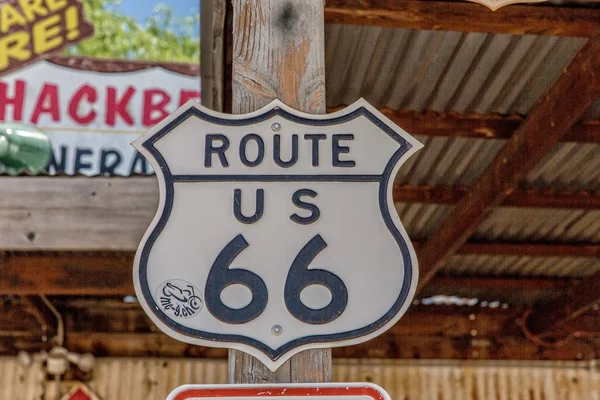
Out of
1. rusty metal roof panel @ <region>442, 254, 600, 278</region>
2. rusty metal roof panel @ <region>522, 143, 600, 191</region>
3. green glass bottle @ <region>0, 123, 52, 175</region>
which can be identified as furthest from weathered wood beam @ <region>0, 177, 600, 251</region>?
rusty metal roof panel @ <region>442, 254, 600, 278</region>

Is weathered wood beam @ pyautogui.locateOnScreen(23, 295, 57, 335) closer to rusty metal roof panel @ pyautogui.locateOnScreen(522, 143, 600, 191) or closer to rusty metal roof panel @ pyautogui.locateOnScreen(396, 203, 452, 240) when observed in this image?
rusty metal roof panel @ pyautogui.locateOnScreen(396, 203, 452, 240)

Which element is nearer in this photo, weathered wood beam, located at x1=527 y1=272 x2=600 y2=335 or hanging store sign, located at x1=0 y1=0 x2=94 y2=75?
weathered wood beam, located at x1=527 y1=272 x2=600 y2=335

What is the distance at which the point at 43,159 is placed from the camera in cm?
548

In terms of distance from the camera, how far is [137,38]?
1870 centimetres

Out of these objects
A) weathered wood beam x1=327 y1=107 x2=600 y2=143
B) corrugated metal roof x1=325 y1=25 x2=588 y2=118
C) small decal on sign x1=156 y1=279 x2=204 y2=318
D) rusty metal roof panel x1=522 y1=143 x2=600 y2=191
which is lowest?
small decal on sign x1=156 y1=279 x2=204 y2=318

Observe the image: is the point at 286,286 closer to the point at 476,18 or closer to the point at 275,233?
the point at 275,233

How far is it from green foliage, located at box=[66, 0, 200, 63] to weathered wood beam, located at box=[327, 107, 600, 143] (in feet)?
45.4

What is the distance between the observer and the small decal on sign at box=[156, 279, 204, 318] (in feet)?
7.15

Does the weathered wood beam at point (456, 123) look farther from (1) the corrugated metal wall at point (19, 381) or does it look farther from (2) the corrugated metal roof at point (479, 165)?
(1) the corrugated metal wall at point (19, 381)

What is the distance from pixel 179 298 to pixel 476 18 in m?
2.24

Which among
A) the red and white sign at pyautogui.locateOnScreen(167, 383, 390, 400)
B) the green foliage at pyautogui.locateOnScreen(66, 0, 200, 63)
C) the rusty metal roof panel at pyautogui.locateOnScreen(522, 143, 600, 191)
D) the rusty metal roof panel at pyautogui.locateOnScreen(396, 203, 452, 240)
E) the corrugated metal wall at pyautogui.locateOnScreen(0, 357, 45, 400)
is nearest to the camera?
the red and white sign at pyautogui.locateOnScreen(167, 383, 390, 400)

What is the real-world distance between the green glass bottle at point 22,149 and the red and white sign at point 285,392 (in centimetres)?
335

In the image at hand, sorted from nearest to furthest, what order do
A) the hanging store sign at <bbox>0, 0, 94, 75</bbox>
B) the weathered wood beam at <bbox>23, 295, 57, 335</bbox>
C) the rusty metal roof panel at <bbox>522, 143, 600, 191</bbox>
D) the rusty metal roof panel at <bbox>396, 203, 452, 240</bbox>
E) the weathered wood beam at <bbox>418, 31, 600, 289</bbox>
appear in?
the weathered wood beam at <bbox>418, 31, 600, 289</bbox>
the rusty metal roof panel at <bbox>522, 143, 600, 191</bbox>
the rusty metal roof panel at <bbox>396, 203, 452, 240</bbox>
the weathered wood beam at <bbox>23, 295, 57, 335</bbox>
the hanging store sign at <bbox>0, 0, 94, 75</bbox>

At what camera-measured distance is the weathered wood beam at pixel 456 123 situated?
4.81 meters
